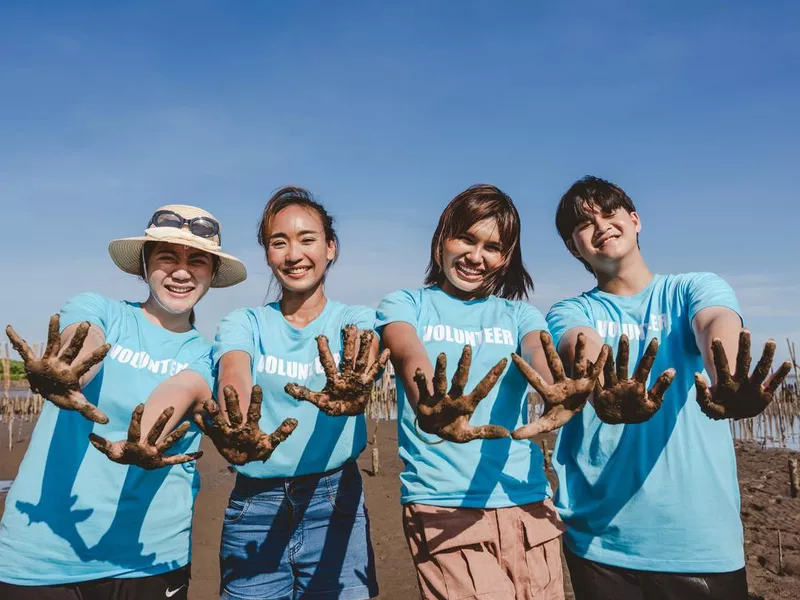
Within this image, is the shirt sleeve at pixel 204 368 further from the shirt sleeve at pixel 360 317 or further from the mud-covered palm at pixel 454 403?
the mud-covered palm at pixel 454 403

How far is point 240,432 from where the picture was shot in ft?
6.98

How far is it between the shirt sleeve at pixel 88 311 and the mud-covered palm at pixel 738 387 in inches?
105

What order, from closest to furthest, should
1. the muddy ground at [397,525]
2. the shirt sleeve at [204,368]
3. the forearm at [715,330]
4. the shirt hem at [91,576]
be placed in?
1. the forearm at [715,330]
2. the shirt hem at [91,576]
3. the shirt sleeve at [204,368]
4. the muddy ground at [397,525]

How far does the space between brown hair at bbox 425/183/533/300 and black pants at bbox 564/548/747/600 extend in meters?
1.40

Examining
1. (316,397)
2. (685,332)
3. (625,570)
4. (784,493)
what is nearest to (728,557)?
(625,570)

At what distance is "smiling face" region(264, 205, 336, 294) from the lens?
9.94ft

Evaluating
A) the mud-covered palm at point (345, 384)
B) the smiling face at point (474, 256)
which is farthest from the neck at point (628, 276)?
the mud-covered palm at point (345, 384)

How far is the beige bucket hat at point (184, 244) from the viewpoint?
308cm

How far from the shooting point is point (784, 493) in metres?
11.5

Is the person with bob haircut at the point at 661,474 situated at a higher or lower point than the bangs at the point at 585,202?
lower

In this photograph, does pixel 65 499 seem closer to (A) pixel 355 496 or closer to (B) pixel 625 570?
(A) pixel 355 496

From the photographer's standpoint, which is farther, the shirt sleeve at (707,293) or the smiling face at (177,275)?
the smiling face at (177,275)

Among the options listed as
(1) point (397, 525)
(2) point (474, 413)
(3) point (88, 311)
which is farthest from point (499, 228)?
(1) point (397, 525)

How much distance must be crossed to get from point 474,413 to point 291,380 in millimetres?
921
